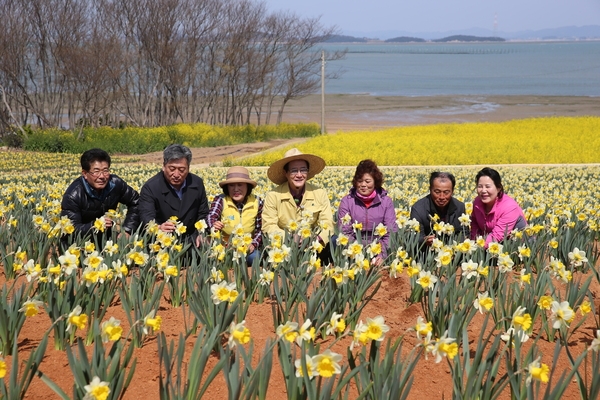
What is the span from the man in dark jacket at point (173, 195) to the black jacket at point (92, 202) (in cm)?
19

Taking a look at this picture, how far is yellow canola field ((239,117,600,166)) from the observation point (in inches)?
701

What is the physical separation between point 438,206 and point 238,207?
1682 millimetres

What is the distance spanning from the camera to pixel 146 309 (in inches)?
131

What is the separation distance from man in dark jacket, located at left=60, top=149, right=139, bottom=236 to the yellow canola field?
11.6 metres

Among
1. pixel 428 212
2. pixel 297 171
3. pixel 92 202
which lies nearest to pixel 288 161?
pixel 297 171

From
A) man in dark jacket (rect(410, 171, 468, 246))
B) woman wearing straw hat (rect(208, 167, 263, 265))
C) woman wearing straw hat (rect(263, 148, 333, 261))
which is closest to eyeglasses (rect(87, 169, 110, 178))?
woman wearing straw hat (rect(208, 167, 263, 265))

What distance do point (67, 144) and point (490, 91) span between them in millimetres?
52613

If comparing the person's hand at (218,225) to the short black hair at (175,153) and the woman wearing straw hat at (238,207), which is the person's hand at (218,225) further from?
the short black hair at (175,153)

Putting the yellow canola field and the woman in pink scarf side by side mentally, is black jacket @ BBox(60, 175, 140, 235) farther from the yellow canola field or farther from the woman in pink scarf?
the yellow canola field

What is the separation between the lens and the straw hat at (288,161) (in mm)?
5500

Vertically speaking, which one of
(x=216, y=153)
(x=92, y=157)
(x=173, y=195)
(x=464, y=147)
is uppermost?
(x=92, y=157)

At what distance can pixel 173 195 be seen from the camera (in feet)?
18.2

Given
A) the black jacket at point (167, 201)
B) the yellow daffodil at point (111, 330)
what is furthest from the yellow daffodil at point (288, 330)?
the black jacket at point (167, 201)

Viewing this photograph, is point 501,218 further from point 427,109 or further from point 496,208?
point 427,109
